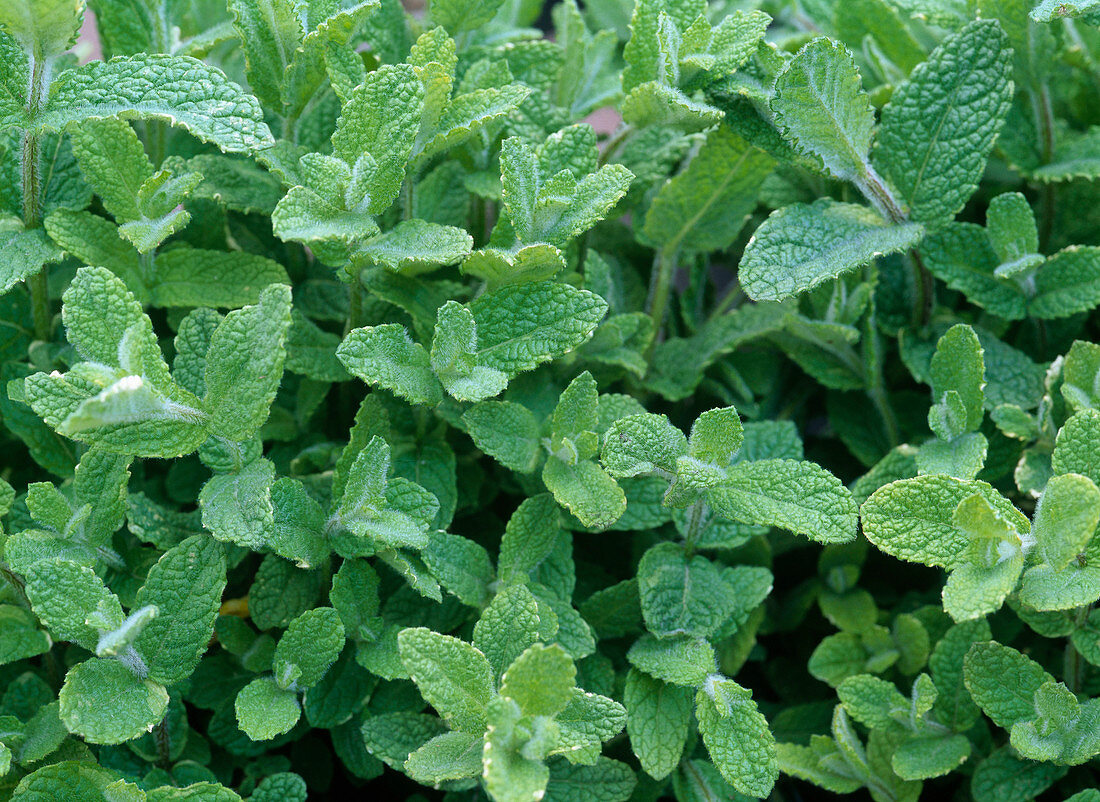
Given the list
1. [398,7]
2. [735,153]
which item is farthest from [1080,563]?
[398,7]

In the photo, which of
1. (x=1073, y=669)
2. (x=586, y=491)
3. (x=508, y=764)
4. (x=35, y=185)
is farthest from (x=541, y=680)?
(x=35, y=185)

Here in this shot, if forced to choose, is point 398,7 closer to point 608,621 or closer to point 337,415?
point 337,415

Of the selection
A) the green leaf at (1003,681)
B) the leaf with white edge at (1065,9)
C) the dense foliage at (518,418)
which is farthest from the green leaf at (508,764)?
the leaf with white edge at (1065,9)

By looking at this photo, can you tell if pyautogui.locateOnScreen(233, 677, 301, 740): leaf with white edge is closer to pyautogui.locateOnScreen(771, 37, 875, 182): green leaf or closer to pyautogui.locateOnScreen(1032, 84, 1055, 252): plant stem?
pyautogui.locateOnScreen(771, 37, 875, 182): green leaf

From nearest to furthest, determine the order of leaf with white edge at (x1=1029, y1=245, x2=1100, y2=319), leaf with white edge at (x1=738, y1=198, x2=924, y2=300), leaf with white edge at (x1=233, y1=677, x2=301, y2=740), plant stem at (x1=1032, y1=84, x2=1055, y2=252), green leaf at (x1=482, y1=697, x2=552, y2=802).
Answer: green leaf at (x1=482, y1=697, x2=552, y2=802) → leaf with white edge at (x1=233, y1=677, x2=301, y2=740) → leaf with white edge at (x1=738, y1=198, x2=924, y2=300) → leaf with white edge at (x1=1029, y1=245, x2=1100, y2=319) → plant stem at (x1=1032, y1=84, x2=1055, y2=252)

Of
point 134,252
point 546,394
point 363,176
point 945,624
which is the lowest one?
point 945,624

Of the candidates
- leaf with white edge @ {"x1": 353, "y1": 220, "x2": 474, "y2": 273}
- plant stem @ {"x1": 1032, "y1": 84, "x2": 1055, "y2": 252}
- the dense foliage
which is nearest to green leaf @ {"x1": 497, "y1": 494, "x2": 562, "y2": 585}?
the dense foliage
